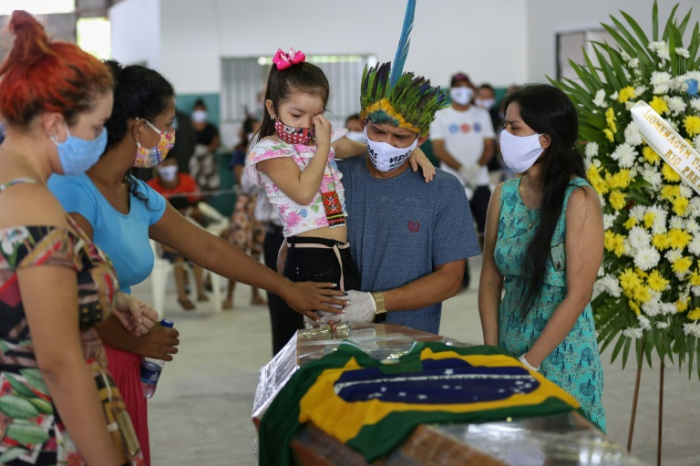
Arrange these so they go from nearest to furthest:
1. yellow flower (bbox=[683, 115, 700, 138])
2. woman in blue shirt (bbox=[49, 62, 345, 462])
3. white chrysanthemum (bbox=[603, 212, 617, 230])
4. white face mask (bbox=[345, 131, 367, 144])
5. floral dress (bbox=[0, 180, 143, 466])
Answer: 1. floral dress (bbox=[0, 180, 143, 466])
2. woman in blue shirt (bbox=[49, 62, 345, 462])
3. yellow flower (bbox=[683, 115, 700, 138])
4. white chrysanthemum (bbox=[603, 212, 617, 230])
5. white face mask (bbox=[345, 131, 367, 144])

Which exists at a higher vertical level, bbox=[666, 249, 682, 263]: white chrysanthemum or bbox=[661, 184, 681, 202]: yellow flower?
bbox=[661, 184, 681, 202]: yellow flower

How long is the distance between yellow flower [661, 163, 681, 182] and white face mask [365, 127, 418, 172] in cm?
122

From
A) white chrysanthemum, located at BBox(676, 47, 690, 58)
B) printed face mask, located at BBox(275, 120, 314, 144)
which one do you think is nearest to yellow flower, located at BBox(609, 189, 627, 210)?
white chrysanthemum, located at BBox(676, 47, 690, 58)

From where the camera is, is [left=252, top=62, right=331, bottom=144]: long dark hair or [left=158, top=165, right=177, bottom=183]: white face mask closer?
[left=252, top=62, right=331, bottom=144]: long dark hair

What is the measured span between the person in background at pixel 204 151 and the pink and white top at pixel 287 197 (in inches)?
299

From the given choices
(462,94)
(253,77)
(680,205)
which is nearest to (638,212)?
(680,205)

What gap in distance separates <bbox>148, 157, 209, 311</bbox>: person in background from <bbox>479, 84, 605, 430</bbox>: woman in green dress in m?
5.05

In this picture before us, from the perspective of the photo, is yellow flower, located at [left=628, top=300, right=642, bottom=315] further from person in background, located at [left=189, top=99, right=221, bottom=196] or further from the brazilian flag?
person in background, located at [left=189, top=99, right=221, bottom=196]

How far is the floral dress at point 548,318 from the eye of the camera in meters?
2.74

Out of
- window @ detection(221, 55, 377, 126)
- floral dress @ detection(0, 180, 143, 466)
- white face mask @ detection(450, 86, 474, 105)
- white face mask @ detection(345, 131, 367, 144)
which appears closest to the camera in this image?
floral dress @ detection(0, 180, 143, 466)

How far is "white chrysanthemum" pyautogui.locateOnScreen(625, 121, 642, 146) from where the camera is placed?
3443 millimetres

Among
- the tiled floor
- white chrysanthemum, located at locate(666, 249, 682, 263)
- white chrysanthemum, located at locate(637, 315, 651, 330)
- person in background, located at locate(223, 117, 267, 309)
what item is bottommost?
the tiled floor

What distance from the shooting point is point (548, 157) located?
9.08ft

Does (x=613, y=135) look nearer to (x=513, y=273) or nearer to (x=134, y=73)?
(x=513, y=273)
